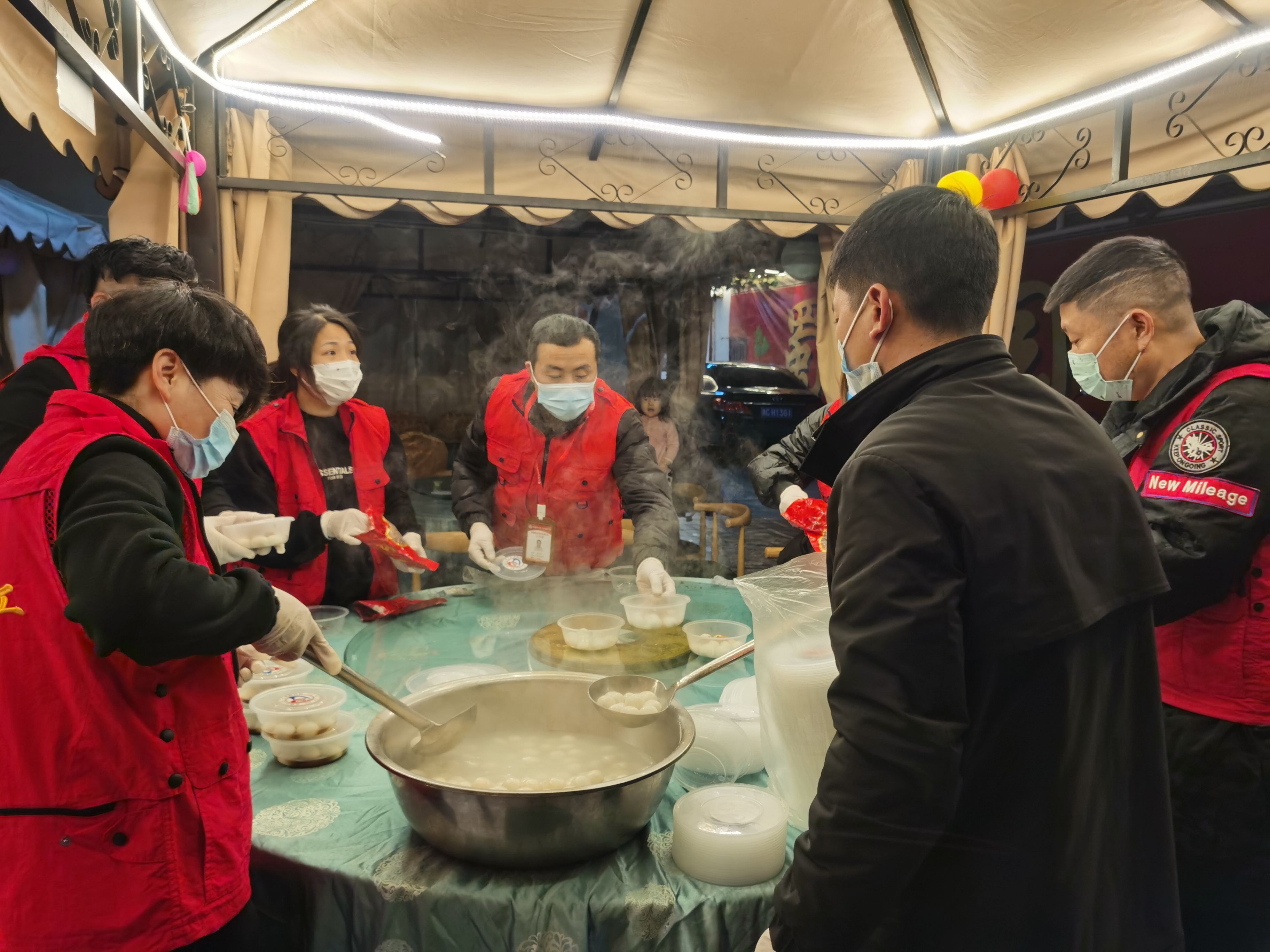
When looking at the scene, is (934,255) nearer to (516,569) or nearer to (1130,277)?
(1130,277)

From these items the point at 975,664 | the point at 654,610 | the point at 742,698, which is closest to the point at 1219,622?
the point at 742,698

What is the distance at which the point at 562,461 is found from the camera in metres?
3.23

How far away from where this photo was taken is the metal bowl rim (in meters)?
1.20

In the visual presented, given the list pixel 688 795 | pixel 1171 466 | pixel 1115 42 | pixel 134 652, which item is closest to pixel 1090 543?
pixel 688 795

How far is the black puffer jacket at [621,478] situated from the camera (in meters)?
3.07

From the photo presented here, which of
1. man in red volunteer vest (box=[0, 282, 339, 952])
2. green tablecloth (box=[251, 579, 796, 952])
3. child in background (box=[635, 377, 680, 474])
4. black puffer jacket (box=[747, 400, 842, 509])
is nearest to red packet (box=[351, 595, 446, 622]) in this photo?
green tablecloth (box=[251, 579, 796, 952])

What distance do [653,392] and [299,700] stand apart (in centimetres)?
561

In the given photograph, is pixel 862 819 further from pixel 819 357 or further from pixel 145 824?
pixel 819 357

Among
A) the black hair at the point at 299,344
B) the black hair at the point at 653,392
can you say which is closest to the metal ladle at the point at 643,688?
the black hair at the point at 299,344

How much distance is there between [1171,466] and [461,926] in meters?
1.83

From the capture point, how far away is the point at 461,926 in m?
1.25

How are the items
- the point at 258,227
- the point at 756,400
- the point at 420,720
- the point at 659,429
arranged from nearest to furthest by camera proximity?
1. the point at 420,720
2. the point at 258,227
3. the point at 659,429
4. the point at 756,400

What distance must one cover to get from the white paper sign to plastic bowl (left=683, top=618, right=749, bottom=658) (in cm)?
242

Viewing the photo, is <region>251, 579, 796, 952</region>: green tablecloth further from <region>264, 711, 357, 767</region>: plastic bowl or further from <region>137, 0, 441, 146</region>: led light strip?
<region>137, 0, 441, 146</region>: led light strip
